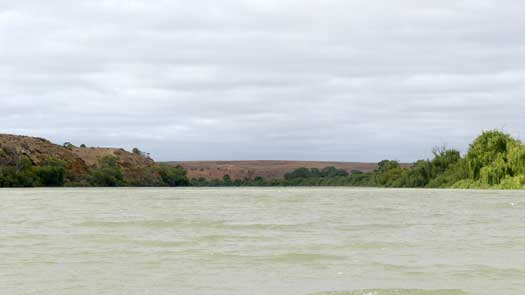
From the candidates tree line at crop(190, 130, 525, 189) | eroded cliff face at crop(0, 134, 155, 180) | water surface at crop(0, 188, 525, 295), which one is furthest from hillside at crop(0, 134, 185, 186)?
water surface at crop(0, 188, 525, 295)

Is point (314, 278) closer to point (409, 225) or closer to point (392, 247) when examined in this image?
point (392, 247)

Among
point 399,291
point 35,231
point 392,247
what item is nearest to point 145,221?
point 35,231

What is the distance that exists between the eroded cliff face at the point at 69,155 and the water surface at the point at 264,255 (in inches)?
3471

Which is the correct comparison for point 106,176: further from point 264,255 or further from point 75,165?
point 264,255

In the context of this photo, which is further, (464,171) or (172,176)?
(172,176)

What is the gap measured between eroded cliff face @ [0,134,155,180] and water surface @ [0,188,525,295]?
88.2m

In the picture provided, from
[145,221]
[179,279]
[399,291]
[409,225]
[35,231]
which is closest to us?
[399,291]

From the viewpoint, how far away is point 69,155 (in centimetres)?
12762

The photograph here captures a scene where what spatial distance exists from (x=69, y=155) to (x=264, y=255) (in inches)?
4543

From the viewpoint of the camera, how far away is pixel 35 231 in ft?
73.6

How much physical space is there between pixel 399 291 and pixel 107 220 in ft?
53.9

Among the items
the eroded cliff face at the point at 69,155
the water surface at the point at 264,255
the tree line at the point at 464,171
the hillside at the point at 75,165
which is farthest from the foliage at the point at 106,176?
the water surface at the point at 264,255

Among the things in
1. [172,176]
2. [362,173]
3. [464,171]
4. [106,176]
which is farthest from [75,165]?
[464,171]

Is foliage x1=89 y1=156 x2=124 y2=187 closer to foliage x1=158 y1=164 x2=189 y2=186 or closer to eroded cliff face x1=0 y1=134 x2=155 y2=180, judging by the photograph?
eroded cliff face x1=0 y1=134 x2=155 y2=180
